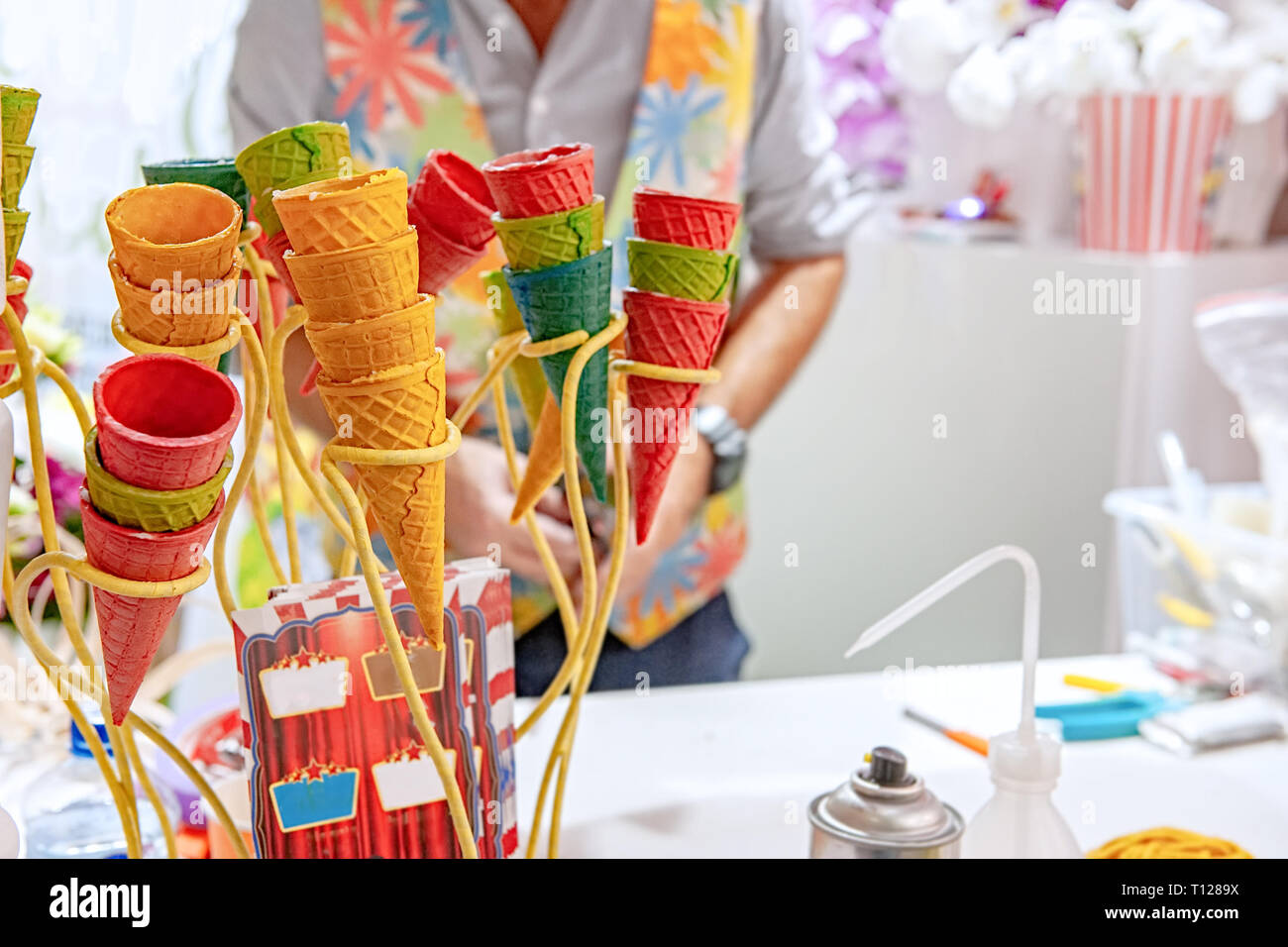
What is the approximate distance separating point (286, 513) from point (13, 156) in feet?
0.55

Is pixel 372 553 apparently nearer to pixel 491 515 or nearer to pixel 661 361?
pixel 661 361

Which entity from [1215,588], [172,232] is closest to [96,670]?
[172,232]

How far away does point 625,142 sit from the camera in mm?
1175

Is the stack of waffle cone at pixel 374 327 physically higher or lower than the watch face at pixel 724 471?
higher

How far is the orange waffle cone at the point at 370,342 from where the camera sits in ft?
1.13

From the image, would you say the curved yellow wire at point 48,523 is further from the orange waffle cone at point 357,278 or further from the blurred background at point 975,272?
the blurred background at point 975,272

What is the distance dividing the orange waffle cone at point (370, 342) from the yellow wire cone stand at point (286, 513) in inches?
1.0

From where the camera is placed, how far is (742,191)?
4.20 feet

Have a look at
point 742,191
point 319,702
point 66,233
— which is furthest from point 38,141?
point 319,702

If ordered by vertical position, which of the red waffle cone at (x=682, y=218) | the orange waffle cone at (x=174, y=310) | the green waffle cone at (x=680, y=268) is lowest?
the orange waffle cone at (x=174, y=310)

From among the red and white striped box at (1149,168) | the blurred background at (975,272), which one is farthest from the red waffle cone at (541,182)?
the red and white striped box at (1149,168)

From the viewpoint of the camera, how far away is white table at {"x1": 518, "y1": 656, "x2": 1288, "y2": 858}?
2.43 ft
